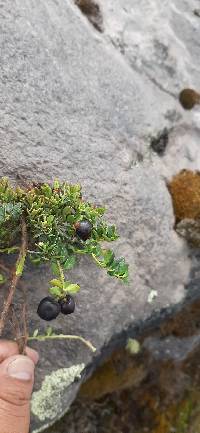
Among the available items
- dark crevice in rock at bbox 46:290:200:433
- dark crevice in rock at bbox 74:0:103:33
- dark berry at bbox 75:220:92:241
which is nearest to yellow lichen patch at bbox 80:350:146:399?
dark crevice in rock at bbox 46:290:200:433

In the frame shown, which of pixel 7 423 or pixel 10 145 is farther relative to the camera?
pixel 10 145

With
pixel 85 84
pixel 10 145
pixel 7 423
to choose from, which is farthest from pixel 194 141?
pixel 7 423

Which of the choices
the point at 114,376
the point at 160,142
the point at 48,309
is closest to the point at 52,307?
the point at 48,309

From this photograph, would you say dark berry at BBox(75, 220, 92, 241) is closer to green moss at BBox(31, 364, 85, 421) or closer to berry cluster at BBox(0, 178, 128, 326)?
berry cluster at BBox(0, 178, 128, 326)

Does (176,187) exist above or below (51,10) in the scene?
below

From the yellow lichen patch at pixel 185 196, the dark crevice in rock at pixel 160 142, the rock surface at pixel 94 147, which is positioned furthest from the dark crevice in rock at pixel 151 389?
the dark crevice in rock at pixel 160 142

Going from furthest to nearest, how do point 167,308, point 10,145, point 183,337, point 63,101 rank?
point 183,337 → point 167,308 → point 63,101 → point 10,145

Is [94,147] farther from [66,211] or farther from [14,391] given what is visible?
[14,391]

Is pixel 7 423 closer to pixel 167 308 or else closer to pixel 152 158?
pixel 167 308
